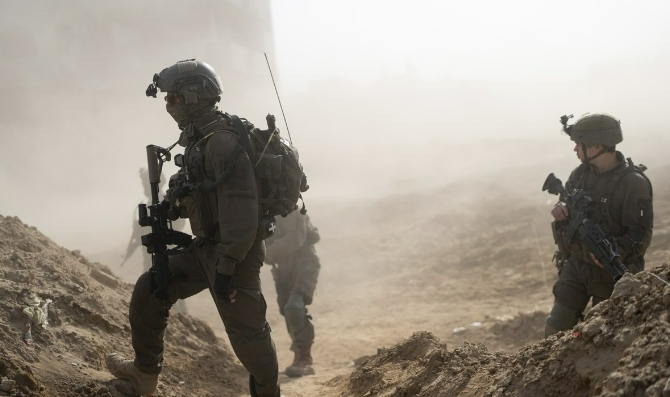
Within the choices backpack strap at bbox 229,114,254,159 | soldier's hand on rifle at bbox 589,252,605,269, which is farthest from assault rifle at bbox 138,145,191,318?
soldier's hand on rifle at bbox 589,252,605,269

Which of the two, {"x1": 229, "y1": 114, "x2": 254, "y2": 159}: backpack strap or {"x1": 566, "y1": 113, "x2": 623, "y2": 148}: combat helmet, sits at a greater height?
{"x1": 229, "y1": 114, "x2": 254, "y2": 159}: backpack strap

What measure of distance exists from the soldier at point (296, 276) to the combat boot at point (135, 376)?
9.08 feet

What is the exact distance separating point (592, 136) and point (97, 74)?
66.7ft

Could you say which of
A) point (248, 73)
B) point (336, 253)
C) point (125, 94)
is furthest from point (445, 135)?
point (336, 253)

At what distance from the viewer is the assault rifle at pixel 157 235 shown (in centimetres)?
363

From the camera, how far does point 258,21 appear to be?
83.4ft

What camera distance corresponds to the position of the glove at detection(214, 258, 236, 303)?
342cm

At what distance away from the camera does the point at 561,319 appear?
182 inches

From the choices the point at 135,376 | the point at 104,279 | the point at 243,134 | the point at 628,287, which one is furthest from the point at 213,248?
the point at 104,279

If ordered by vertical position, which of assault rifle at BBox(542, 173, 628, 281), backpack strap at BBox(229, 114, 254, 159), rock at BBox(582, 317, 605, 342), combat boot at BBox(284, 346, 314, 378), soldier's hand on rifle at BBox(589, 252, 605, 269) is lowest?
combat boot at BBox(284, 346, 314, 378)

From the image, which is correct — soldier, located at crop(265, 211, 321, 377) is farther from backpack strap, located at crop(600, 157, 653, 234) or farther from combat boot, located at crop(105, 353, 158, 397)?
backpack strap, located at crop(600, 157, 653, 234)

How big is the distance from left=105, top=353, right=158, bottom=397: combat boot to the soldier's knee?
2.75 meters

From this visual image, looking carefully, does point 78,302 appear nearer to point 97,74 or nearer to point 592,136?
point 592,136

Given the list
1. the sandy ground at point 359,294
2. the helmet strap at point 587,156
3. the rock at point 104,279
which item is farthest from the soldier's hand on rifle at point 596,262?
the rock at point 104,279
